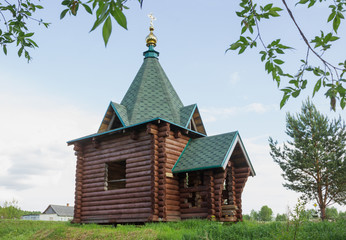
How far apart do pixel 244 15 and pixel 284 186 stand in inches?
1055

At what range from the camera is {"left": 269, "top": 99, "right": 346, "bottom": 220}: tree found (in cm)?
2620

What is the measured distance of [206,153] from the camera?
14.3m

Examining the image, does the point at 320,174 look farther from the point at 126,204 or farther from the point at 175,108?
the point at 126,204

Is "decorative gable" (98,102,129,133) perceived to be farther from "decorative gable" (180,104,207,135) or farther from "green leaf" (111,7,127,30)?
"green leaf" (111,7,127,30)

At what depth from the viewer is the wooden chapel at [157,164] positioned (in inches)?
532

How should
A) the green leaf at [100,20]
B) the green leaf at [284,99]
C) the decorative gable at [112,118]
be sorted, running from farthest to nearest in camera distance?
the decorative gable at [112,118]
the green leaf at [284,99]
the green leaf at [100,20]

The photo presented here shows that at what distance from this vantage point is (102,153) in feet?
52.5

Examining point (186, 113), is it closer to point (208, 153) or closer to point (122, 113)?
point (208, 153)

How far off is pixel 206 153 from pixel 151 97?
4.72m

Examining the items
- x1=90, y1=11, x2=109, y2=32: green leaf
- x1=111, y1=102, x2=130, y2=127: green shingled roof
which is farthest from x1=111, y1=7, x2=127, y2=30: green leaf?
x1=111, y1=102, x2=130, y2=127: green shingled roof

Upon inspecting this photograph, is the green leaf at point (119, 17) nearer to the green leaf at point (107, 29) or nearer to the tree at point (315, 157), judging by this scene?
the green leaf at point (107, 29)

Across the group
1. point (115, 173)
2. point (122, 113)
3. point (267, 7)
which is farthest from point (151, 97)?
point (267, 7)

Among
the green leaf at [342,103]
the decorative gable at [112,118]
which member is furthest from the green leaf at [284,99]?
the decorative gable at [112,118]

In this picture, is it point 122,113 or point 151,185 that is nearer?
point 151,185
